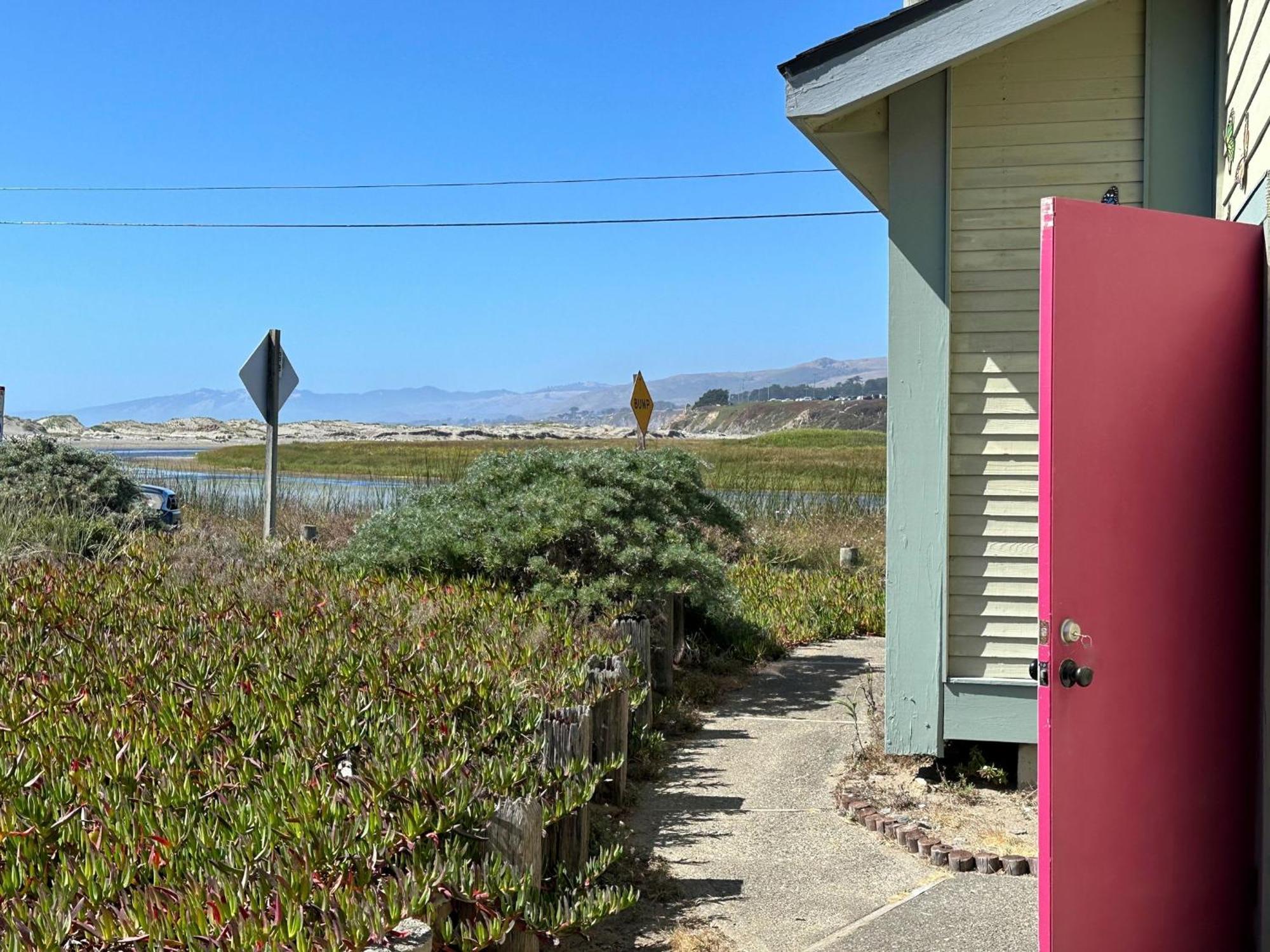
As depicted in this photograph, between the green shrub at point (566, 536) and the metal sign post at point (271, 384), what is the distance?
13.6ft

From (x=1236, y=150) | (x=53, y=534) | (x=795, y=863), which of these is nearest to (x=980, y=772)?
(x=795, y=863)

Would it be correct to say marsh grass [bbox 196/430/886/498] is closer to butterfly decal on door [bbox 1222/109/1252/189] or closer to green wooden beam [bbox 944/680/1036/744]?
green wooden beam [bbox 944/680/1036/744]

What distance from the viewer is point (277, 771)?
3.79m

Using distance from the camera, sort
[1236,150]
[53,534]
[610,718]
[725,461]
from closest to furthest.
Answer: [1236,150] < [610,718] < [53,534] < [725,461]

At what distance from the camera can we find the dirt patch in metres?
5.38

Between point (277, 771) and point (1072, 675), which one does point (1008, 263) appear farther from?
point (277, 771)

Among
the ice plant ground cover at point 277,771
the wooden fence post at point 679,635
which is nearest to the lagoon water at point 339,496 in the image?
the wooden fence post at point 679,635

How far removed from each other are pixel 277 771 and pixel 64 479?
1055cm

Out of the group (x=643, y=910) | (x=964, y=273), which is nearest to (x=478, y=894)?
(x=643, y=910)

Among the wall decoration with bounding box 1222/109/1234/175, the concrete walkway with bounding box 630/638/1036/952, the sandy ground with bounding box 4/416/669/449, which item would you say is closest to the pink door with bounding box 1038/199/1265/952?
the concrete walkway with bounding box 630/638/1036/952

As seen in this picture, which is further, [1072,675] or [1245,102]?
[1245,102]

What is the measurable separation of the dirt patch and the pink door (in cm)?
143

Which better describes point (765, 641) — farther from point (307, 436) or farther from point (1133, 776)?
point (307, 436)

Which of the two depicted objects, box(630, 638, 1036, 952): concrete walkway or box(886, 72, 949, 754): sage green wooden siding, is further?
box(886, 72, 949, 754): sage green wooden siding
